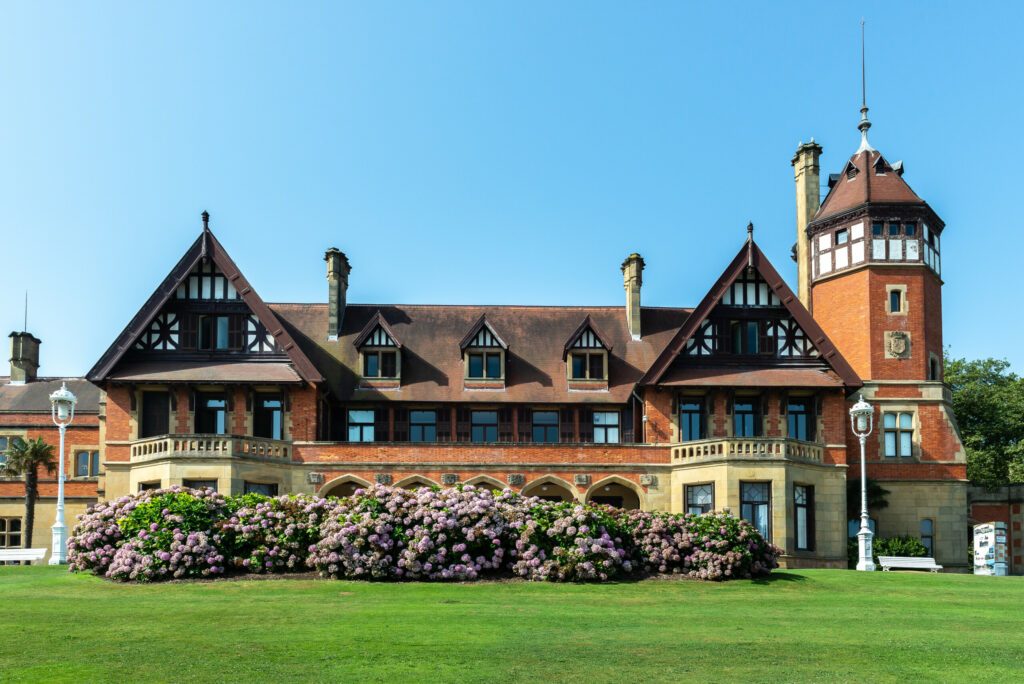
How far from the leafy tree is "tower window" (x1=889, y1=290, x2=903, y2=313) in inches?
702

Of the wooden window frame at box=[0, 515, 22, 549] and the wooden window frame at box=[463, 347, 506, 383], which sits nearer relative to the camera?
the wooden window frame at box=[463, 347, 506, 383]

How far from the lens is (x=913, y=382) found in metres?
40.9

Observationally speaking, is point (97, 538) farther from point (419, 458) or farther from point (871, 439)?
point (871, 439)

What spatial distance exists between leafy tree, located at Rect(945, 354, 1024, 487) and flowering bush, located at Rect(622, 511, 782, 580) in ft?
116

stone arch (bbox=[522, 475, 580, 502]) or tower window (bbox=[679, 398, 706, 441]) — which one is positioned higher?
tower window (bbox=[679, 398, 706, 441])

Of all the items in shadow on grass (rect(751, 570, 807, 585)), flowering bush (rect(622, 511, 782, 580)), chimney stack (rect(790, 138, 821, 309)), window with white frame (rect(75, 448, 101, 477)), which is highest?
chimney stack (rect(790, 138, 821, 309))

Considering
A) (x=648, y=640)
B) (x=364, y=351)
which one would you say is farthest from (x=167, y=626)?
(x=364, y=351)

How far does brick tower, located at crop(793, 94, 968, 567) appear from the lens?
40500 millimetres

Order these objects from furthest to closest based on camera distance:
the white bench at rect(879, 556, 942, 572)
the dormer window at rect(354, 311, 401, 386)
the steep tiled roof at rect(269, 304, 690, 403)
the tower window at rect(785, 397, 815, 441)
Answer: the dormer window at rect(354, 311, 401, 386) < the steep tiled roof at rect(269, 304, 690, 403) < the tower window at rect(785, 397, 815, 441) < the white bench at rect(879, 556, 942, 572)

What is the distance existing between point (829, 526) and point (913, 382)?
7657mm

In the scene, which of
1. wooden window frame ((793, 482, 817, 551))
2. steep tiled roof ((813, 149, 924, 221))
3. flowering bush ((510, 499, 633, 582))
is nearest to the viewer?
flowering bush ((510, 499, 633, 582))

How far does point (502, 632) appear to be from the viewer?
1634cm

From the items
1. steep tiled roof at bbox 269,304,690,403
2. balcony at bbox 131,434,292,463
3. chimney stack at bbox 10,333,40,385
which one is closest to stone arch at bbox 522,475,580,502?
steep tiled roof at bbox 269,304,690,403

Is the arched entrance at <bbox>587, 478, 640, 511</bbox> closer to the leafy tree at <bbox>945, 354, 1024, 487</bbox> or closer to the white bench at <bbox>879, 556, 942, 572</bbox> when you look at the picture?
the white bench at <bbox>879, 556, 942, 572</bbox>
